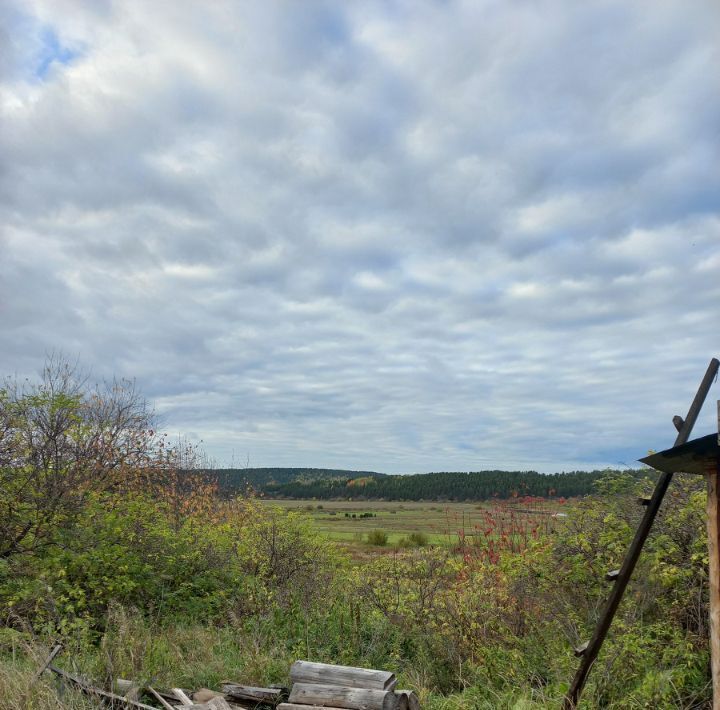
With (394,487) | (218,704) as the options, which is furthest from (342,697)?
(394,487)

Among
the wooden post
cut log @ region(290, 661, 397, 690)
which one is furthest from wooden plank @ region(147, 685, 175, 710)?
the wooden post

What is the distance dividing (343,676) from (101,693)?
2506 millimetres

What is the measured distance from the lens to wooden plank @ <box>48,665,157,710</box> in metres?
6.42

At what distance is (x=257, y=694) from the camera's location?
22.1 feet

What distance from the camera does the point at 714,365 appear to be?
5.66 metres

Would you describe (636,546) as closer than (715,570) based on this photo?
No

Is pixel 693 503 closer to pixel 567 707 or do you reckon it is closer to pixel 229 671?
pixel 567 707

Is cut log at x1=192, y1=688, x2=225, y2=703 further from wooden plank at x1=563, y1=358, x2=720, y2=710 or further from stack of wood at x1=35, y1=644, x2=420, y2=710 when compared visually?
wooden plank at x1=563, y1=358, x2=720, y2=710

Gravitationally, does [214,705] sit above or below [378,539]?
above

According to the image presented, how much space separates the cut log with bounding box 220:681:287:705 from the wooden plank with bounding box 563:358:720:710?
114 inches

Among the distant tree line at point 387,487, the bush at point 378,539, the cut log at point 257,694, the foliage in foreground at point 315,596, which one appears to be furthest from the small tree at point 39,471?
the distant tree line at point 387,487

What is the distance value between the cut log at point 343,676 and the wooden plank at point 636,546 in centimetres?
167

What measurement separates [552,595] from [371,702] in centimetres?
330

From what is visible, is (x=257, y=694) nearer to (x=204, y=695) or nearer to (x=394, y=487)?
(x=204, y=695)
